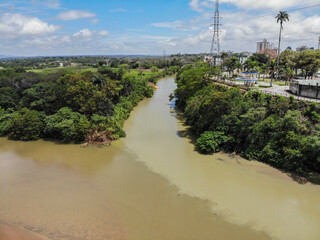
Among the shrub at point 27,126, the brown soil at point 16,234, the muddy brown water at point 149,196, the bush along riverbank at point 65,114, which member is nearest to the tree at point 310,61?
the muddy brown water at point 149,196

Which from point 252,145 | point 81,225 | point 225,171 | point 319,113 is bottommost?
point 81,225

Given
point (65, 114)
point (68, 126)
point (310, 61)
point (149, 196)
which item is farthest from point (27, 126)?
point (310, 61)

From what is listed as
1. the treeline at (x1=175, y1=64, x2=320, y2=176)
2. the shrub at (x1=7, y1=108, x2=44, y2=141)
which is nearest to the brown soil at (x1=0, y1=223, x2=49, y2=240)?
the shrub at (x1=7, y1=108, x2=44, y2=141)

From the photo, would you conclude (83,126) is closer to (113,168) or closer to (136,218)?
(113,168)

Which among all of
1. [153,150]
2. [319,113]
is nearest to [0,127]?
[153,150]

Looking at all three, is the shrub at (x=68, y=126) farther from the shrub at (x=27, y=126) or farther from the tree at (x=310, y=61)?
the tree at (x=310, y=61)

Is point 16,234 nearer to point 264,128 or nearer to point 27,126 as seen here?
point 27,126
